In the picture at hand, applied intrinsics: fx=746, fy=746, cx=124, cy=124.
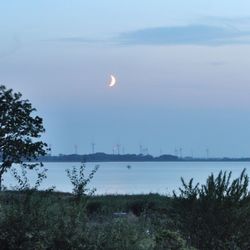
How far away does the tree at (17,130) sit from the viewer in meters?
33.9

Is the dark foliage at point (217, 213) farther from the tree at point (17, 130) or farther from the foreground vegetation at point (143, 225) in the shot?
the tree at point (17, 130)

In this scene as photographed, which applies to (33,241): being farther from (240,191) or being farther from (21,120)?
(21,120)

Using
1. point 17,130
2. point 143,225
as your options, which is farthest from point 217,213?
point 17,130

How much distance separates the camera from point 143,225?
33.1 feet

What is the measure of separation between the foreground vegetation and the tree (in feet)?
68.7

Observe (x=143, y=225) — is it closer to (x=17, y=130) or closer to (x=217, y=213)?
(x=217, y=213)

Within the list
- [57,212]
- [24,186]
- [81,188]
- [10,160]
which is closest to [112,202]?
[10,160]

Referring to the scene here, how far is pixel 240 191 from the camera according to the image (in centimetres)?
1175

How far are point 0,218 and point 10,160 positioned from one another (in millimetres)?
24193

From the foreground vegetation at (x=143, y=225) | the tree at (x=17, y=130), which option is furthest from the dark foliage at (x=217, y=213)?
the tree at (x=17, y=130)

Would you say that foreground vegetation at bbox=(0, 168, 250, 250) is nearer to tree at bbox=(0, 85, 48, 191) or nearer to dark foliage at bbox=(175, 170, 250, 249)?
dark foliage at bbox=(175, 170, 250, 249)

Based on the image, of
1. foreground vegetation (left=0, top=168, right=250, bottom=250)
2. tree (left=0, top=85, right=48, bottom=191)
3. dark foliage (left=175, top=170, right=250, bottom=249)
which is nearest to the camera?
foreground vegetation (left=0, top=168, right=250, bottom=250)

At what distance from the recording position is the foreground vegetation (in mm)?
9016

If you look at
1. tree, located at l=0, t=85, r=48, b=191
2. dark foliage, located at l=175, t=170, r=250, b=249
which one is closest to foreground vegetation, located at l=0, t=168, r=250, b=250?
dark foliage, located at l=175, t=170, r=250, b=249
